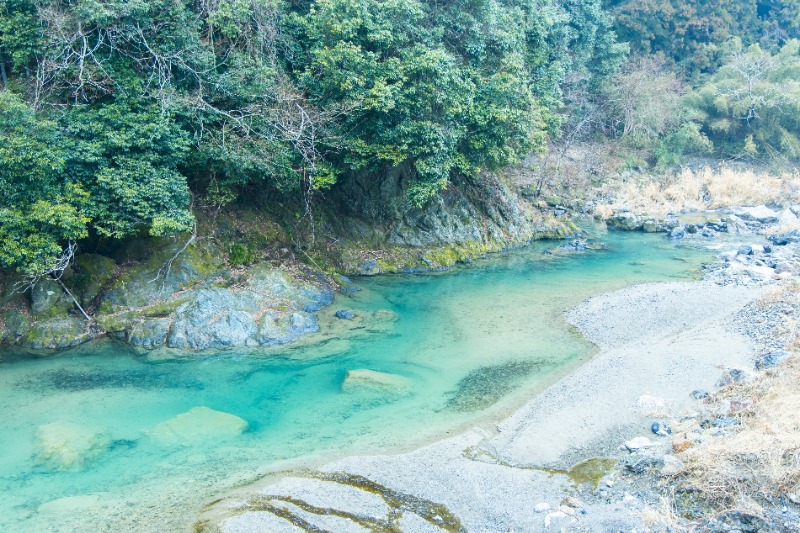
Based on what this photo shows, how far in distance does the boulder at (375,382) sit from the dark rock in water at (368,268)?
9.39 m

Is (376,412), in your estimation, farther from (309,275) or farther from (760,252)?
(760,252)

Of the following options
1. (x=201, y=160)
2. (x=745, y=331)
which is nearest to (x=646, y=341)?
(x=745, y=331)

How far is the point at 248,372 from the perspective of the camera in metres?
17.6

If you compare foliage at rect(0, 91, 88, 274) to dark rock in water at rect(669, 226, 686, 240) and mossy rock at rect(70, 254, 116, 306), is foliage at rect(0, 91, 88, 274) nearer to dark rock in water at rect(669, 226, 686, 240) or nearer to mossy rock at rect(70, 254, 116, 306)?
mossy rock at rect(70, 254, 116, 306)

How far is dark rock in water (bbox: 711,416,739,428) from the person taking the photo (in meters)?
12.3

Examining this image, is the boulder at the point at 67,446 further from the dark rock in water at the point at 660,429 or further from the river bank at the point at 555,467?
the dark rock in water at the point at 660,429

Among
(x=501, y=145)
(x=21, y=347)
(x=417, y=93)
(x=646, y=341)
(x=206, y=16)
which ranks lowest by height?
(x=646, y=341)

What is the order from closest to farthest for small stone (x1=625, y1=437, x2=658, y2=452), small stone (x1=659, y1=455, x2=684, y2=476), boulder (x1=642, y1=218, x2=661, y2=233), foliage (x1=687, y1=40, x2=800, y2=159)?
small stone (x1=659, y1=455, x2=684, y2=476) < small stone (x1=625, y1=437, x2=658, y2=452) < boulder (x1=642, y1=218, x2=661, y2=233) < foliage (x1=687, y1=40, x2=800, y2=159)

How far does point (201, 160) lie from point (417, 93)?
28.3 ft

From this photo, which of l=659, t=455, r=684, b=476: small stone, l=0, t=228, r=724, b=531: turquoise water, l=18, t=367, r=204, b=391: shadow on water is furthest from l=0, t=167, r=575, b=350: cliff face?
l=659, t=455, r=684, b=476: small stone

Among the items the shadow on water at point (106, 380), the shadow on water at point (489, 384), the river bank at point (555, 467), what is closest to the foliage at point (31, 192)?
the shadow on water at point (106, 380)

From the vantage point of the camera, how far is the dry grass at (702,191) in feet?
130

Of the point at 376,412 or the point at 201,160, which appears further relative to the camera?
the point at 201,160

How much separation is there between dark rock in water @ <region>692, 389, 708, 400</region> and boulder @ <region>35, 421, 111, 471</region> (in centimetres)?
1427
